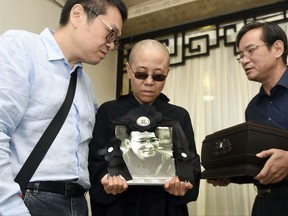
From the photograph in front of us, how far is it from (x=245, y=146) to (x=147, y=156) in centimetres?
36

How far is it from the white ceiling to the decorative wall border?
42 mm

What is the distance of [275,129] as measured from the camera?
127cm

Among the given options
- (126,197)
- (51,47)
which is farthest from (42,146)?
(126,197)

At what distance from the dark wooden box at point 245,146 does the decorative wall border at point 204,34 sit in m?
1.57

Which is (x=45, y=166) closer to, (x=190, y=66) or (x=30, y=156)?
(x=30, y=156)

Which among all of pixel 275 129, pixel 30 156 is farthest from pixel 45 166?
pixel 275 129

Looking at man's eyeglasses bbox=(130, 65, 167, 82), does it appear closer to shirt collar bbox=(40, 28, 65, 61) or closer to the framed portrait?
the framed portrait

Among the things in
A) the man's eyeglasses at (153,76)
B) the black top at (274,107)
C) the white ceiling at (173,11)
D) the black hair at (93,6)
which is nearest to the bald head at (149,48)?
the man's eyeglasses at (153,76)

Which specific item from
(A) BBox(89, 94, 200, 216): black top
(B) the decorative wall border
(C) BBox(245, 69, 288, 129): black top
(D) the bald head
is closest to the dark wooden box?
(A) BBox(89, 94, 200, 216): black top

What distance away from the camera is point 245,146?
1234 millimetres

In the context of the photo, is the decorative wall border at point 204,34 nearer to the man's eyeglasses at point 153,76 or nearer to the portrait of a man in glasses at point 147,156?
the man's eyeglasses at point 153,76

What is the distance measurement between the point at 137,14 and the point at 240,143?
2007 millimetres

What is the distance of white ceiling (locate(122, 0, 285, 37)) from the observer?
2716mm

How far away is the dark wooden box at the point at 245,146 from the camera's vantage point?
122cm
